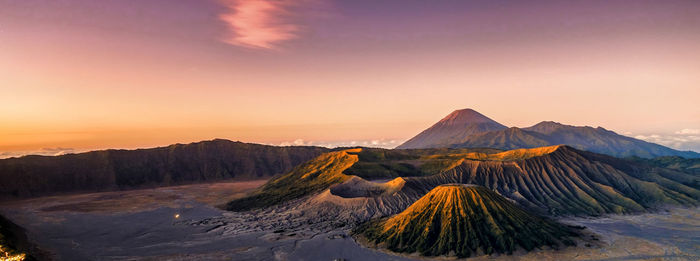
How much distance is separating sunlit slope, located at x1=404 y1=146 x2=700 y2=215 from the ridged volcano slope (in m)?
26.4

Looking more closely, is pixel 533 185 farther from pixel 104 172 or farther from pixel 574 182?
pixel 104 172

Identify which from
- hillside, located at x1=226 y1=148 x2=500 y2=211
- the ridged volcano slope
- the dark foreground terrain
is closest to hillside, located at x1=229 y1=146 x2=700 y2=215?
hillside, located at x1=226 y1=148 x2=500 y2=211

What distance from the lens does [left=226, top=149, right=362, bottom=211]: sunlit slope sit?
351 feet

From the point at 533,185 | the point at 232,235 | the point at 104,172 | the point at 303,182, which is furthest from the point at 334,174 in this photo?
the point at 104,172

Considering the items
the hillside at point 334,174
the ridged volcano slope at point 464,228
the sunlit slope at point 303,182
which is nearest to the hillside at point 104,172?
the sunlit slope at point 303,182

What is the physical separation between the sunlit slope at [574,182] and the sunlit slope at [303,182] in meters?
31.3

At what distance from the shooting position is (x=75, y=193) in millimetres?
149875

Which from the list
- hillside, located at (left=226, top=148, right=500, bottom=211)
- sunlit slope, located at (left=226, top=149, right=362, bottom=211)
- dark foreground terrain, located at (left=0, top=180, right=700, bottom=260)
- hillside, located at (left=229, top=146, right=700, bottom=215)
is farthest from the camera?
sunlit slope, located at (left=226, top=149, right=362, bottom=211)

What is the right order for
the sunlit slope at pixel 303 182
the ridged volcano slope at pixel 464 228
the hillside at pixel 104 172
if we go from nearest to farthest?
the ridged volcano slope at pixel 464 228 < the sunlit slope at pixel 303 182 < the hillside at pixel 104 172

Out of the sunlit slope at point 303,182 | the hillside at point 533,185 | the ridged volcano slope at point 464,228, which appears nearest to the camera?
the ridged volcano slope at point 464,228

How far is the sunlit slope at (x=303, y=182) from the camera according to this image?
351 feet

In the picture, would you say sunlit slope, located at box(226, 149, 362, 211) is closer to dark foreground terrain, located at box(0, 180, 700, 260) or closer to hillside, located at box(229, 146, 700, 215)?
hillside, located at box(229, 146, 700, 215)

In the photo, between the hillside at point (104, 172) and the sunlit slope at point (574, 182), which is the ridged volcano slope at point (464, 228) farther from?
the hillside at point (104, 172)

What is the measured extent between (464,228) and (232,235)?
47.3m
